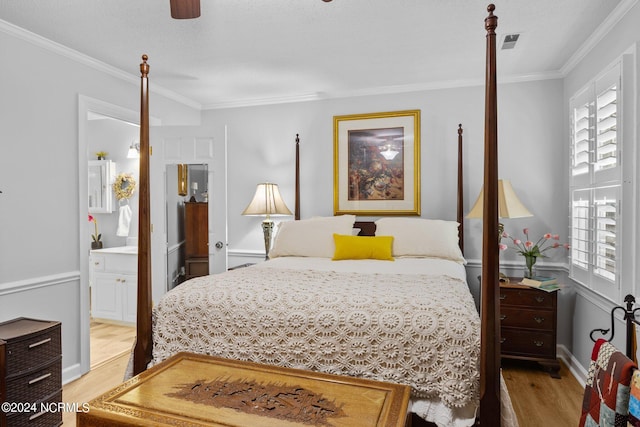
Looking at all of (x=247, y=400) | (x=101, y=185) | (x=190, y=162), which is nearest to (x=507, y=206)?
(x=247, y=400)

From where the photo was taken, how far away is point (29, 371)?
221 cm

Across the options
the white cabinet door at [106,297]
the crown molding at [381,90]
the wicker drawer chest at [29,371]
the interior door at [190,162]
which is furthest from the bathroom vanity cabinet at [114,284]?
the crown molding at [381,90]

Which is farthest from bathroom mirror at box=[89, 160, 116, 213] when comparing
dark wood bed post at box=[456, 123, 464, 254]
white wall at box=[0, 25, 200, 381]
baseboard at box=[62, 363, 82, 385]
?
dark wood bed post at box=[456, 123, 464, 254]

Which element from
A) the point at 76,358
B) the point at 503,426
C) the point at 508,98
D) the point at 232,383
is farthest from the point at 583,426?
the point at 76,358

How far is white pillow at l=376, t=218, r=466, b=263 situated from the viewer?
315 cm

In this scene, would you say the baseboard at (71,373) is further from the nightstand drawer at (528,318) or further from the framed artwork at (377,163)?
the nightstand drawer at (528,318)

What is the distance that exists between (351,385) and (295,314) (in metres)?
0.42

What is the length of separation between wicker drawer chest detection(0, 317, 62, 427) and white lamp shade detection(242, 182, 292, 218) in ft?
6.42

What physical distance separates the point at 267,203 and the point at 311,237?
0.78 meters

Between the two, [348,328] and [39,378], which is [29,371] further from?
[348,328]

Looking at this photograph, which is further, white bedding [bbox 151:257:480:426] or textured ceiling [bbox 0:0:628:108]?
textured ceiling [bbox 0:0:628:108]

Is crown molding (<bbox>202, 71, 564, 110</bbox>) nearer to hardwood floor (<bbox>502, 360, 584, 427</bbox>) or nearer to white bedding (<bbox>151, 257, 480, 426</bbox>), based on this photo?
white bedding (<bbox>151, 257, 480, 426</bbox>)

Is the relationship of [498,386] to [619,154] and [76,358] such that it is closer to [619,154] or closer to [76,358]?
[619,154]

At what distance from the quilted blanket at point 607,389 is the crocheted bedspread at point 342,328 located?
427 mm
